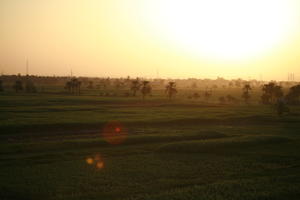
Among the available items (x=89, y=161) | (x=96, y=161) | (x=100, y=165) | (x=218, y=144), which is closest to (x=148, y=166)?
(x=100, y=165)

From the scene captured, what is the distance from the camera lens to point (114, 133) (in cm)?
5288

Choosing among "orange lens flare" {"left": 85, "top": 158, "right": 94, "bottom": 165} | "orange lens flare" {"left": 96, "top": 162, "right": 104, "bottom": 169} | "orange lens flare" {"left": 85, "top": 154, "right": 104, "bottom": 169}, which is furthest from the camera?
"orange lens flare" {"left": 85, "top": 158, "right": 94, "bottom": 165}

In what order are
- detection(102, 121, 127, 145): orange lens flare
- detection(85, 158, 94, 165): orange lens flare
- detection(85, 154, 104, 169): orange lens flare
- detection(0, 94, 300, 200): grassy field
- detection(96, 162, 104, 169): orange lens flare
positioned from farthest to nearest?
1. detection(102, 121, 127, 145): orange lens flare
2. detection(85, 158, 94, 165): orange lens flare
3. detection(85, 154, 104, 169): orange lens flare
4. detection(96, 162, 104, 169): orange lens flare
5. detection(0, 94, 300, 200): grassy field

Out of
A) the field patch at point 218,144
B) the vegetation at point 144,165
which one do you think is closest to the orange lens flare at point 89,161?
the vegetation at point 144,165

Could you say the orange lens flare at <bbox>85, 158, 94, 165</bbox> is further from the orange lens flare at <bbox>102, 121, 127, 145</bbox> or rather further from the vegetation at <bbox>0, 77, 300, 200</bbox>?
the orange lens flare at <bbox>102, 121, 127, 145</bbox>

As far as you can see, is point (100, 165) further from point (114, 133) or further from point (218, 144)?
point (114, 133)

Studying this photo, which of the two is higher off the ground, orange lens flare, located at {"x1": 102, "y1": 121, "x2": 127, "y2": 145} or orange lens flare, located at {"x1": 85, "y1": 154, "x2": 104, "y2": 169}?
orange lens flare, located at {"x1": 102, "y1": 121, "x2": 127, "y2": 145}

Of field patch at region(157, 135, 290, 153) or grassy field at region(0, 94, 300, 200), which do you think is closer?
grassy field at region(0, 94, 300, 200)

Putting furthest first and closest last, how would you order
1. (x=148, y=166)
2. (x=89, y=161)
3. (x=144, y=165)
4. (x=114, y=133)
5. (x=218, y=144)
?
(x=114, y=133)
(x=218, y=144)
(x=89, y=161)
(x=144, y=165)
(x=148, y=166)

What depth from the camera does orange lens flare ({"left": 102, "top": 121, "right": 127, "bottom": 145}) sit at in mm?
45656

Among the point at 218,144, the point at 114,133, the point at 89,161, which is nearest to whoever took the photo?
the point at 89,161

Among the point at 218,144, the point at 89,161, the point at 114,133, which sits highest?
the point at 114,133

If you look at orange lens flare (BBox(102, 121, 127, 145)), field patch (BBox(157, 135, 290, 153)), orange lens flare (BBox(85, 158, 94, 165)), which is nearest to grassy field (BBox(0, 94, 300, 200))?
field patch (BBox(157, 135, 290, 153))

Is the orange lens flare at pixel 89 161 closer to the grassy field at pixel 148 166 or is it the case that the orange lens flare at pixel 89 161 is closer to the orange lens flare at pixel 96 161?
the orange lens flare at pixel 96 161
